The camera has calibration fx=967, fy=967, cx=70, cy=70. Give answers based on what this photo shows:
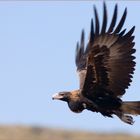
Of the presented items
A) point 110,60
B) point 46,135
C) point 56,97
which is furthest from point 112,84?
point 46,135

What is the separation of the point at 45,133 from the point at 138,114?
32850mm

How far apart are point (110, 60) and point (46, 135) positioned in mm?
32506

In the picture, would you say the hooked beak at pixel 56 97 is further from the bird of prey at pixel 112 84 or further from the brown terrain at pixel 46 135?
the brown terrain at pixel 46 135

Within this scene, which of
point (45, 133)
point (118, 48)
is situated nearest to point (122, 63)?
point (118, 48)

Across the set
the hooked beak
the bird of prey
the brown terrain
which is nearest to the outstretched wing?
the bird of prey

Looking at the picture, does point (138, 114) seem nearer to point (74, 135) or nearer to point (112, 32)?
point (112, 32)

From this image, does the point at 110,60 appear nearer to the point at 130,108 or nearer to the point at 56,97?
the point at 130,108

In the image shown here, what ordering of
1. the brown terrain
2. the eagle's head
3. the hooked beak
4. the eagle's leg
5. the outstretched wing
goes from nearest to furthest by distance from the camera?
1. the outstretched wing
2. the eagle's leg
3. the eagle's head
4. the hooked beak
5. the brown terrain

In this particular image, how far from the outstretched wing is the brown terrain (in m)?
30.6

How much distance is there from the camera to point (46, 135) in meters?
48.2

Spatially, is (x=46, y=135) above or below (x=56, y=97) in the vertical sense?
above

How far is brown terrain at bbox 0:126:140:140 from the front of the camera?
155 ft

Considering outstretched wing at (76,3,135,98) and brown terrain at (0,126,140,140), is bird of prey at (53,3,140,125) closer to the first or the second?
outstretched wing at (76,3,135,98)

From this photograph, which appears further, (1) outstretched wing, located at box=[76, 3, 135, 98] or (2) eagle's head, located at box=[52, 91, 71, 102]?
(2) eagle's head, located at box=[52, 91, 71, 102]
